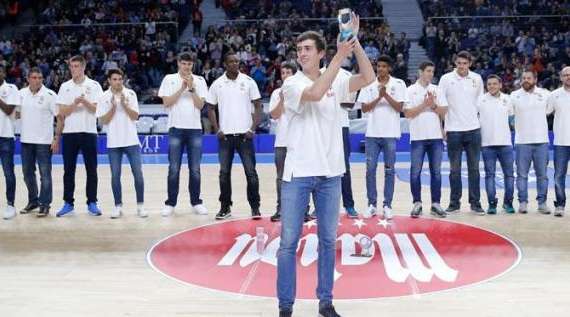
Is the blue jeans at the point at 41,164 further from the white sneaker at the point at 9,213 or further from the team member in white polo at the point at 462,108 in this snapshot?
the team member in white polo at the point at 462,108

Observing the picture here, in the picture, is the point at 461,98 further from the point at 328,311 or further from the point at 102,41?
the point at 102,41

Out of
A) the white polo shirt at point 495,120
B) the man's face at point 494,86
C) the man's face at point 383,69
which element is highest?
the man's face at point 383,69

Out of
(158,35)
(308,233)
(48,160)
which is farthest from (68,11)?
(308,233)

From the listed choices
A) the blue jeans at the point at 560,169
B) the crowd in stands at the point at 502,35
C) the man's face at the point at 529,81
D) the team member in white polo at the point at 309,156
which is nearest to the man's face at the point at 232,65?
the man's face at the point at 529,81

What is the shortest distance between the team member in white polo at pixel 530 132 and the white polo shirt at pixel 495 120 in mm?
132

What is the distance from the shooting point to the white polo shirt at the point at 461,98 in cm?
807

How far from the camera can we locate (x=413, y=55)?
22.2 meters

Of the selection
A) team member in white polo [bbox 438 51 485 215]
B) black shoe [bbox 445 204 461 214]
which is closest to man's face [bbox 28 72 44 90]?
team member in white polo [bbox 438 51 485 215]

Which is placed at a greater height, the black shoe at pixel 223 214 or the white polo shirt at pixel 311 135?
the white polo shirt at pixel 311 135

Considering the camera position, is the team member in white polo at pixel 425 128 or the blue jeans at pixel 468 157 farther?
the blue jeans at pixel 468 157

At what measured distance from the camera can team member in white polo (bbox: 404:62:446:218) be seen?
802 cm

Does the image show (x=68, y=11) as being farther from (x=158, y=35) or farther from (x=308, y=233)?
(x=308, y=233)

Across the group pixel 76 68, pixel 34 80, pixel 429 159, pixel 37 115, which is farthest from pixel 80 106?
pixel 429 159

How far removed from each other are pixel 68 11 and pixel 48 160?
16.6 m
